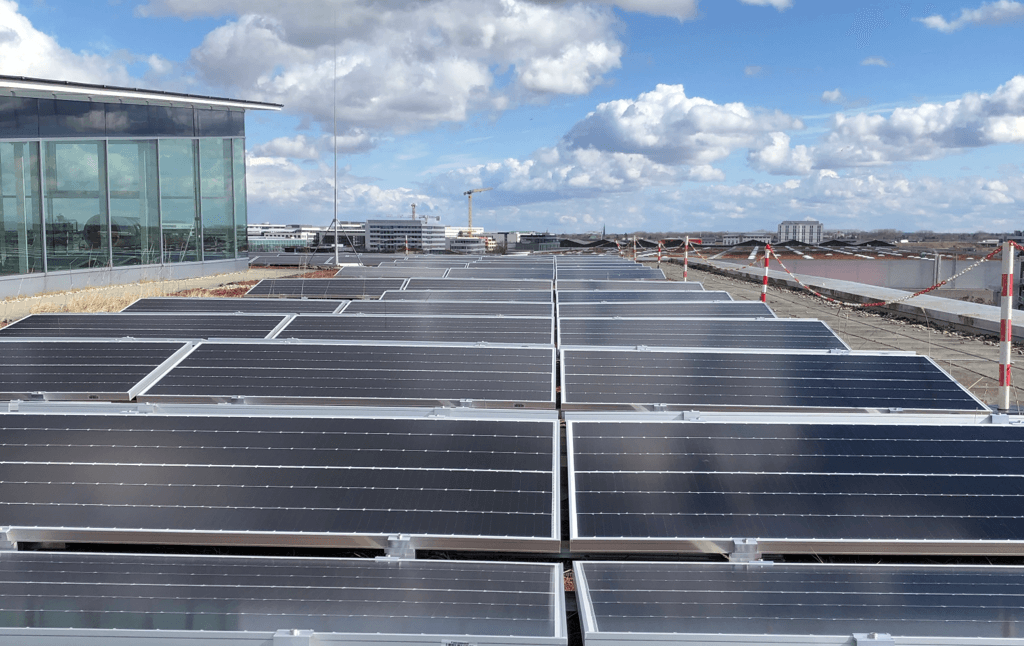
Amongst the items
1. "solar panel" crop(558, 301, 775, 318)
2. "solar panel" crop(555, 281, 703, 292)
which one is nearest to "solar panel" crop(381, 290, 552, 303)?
"solar panel" crop(558, 301, 775, 318)

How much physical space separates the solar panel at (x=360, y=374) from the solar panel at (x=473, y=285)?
11046 millimetres

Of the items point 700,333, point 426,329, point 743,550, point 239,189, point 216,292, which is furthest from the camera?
point 239,189

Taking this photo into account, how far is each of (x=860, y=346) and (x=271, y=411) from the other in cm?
1346

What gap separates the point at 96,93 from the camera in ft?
85.2

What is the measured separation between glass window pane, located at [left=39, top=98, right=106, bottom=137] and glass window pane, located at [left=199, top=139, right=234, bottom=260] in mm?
5659

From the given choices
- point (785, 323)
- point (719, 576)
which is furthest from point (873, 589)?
point (785, 323)

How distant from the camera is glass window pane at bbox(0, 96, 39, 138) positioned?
2359 centimetres

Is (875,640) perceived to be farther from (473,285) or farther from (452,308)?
(473,285)

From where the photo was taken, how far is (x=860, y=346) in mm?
15664

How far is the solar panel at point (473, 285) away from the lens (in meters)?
19.7

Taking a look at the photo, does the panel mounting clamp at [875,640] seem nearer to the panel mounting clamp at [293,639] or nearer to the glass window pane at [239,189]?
the panel mounting clamp at [293,639]

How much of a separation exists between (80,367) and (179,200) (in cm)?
2687

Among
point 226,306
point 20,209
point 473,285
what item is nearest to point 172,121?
point 20,209

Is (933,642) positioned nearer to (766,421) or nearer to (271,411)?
(766,421)
